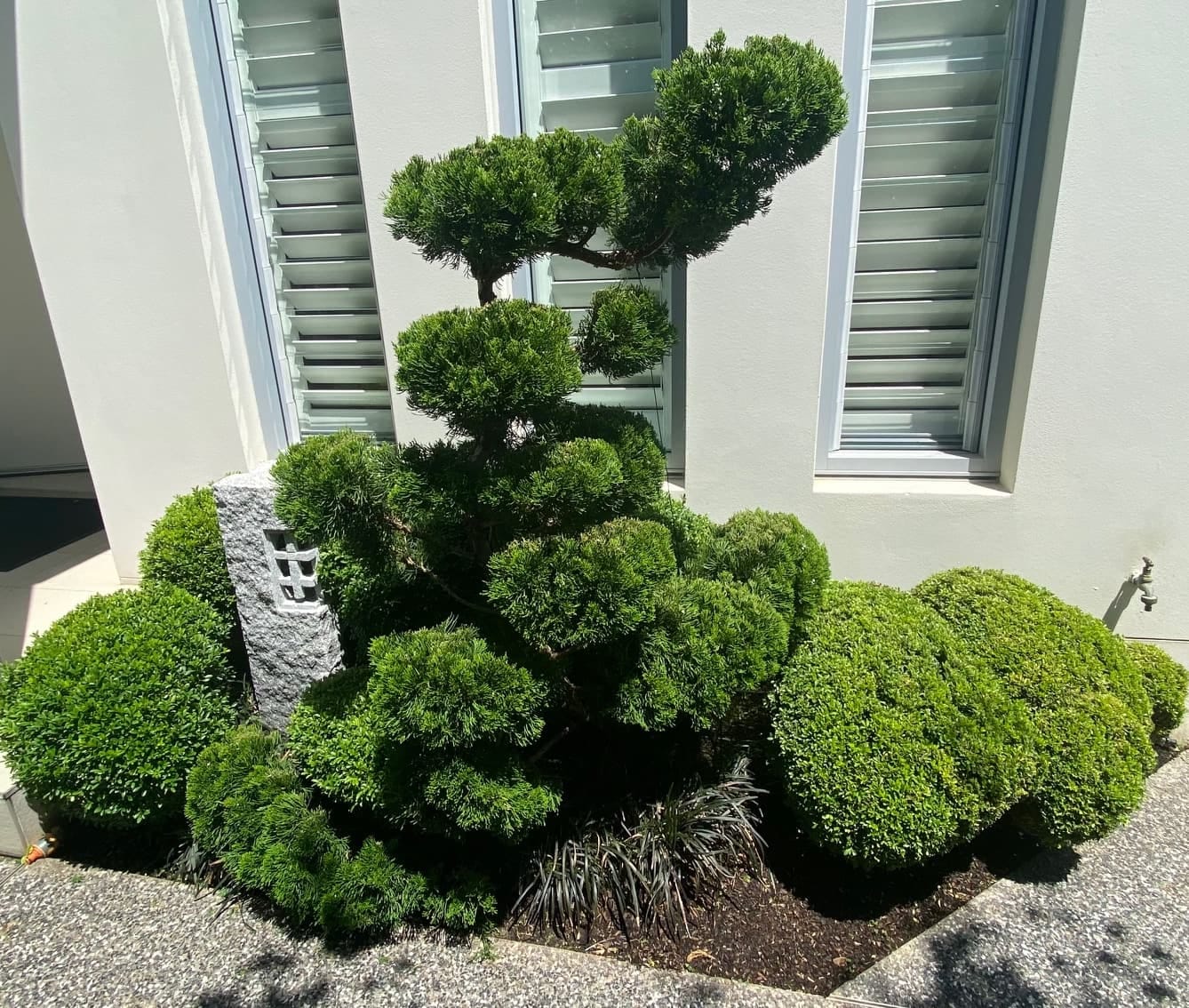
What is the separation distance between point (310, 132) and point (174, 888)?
3.83 metres

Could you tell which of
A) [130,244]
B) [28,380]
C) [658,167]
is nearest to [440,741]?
[658,167]

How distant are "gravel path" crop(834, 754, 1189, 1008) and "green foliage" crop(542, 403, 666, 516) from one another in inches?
70.6

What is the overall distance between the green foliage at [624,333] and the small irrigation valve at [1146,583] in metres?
2.90

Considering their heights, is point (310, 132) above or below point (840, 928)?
above

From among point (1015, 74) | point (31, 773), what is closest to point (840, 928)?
point (31, 773)

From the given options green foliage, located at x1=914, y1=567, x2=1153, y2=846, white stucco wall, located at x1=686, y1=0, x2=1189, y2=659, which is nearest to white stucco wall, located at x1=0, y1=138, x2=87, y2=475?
white stucco wall, located at x1=686, y1=0, x2=1189, y2=659

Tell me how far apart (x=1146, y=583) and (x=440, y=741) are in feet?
11.7

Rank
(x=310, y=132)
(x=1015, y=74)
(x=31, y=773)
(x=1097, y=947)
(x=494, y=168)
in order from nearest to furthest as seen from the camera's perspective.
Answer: (x=494, y=168)
(x=1097, y=947)
(x=31, y=773)
(x=1015, y=74)
(x=310, y=132)

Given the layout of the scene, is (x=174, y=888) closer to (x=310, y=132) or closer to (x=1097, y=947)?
(x=1097, y=947)

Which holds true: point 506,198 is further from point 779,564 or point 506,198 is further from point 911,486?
point 911,486

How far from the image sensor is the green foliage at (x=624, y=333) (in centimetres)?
229

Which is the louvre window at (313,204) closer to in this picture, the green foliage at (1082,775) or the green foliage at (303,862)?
the green foliage at (303,862)

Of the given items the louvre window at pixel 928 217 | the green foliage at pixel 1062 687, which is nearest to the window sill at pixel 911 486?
the louvre window at pixel 928 217

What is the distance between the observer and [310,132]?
13.2 feet
